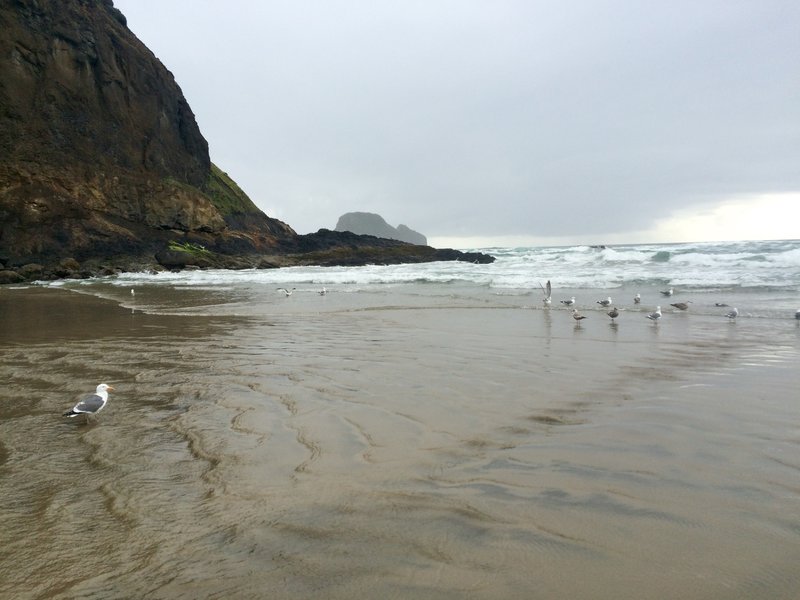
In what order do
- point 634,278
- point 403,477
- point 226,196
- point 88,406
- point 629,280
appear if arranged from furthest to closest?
1. point 226,196
2. point 634,278
3. point 629,280
4. point 88,406
5. point 403,477

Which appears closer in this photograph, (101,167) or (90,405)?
(90,405)

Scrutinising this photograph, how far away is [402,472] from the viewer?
10.7 ft

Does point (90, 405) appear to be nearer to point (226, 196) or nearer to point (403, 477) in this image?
point (403, 477)

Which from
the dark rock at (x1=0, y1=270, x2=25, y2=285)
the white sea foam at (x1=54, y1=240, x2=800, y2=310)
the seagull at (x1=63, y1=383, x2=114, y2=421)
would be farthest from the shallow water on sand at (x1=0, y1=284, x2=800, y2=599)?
the dark rock at (x1=0, y1=270, x2=25, y2=285)

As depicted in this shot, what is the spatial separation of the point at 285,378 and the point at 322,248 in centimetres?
4847

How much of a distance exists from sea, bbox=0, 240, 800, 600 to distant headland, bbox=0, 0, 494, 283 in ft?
92.2

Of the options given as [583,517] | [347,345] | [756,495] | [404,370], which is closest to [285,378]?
[404,370]

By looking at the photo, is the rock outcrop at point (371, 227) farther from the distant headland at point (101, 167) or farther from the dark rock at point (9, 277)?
the dark rock at point (9, 277)

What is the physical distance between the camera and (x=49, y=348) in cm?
795

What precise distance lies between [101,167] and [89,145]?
74.0 inches

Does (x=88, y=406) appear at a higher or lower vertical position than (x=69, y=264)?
lower

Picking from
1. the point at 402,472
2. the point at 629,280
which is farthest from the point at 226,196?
the point at 402,472

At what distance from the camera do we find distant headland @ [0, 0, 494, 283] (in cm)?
3438

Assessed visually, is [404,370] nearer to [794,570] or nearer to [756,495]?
[756,495]
